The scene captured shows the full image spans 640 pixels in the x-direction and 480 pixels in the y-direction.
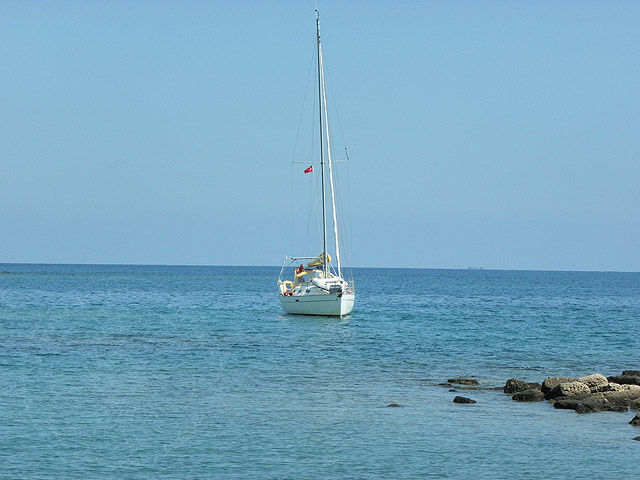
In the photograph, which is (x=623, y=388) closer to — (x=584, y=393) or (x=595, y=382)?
(x=595, y=382)

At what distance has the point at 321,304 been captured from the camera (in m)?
62.4

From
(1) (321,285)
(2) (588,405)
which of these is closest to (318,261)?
(1) (321,285)

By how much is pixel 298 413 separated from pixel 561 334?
37393mm

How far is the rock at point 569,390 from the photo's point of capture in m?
28.6

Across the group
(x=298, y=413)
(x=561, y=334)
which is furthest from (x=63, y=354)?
(x=561, y=334)

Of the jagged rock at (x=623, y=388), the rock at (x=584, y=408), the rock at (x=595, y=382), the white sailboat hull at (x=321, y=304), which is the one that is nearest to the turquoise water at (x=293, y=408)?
the rock at (x=584, y=408)

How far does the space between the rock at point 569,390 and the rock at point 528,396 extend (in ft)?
1.37

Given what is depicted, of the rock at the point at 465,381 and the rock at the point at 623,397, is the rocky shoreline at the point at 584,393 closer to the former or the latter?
the rock at the point at 623,397

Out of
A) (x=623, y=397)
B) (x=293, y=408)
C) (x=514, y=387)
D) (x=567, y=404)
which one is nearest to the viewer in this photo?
(x=293, y=408)

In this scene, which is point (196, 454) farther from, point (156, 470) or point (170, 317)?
point (170, 317)

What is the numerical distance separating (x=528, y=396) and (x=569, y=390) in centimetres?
143

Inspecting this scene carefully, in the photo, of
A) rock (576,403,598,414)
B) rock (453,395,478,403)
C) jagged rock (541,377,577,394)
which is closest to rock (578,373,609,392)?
jagged rock (541,377,577,394)

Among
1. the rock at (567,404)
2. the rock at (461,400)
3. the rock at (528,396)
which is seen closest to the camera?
the rock at (567,404)

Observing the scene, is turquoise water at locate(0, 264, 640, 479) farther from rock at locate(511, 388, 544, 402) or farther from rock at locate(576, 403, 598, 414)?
rock at locate(511, 388, 544, 402)
